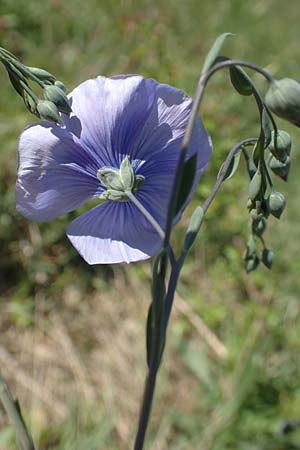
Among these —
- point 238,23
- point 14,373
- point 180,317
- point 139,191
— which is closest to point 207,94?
point 238,23

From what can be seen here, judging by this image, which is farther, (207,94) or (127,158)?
(207,94)

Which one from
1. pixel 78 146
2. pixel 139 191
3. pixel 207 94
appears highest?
pixel 78 146

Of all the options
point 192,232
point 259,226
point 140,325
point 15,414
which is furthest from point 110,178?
point 140,325

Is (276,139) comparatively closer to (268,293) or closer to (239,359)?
(239,359)

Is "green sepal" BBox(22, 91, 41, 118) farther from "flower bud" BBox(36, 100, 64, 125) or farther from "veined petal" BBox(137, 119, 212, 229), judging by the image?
"veined petal" BBox(137, 119, 212, 229)

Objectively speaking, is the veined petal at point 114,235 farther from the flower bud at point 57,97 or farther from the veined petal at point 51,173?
the flower bud at point 57,97

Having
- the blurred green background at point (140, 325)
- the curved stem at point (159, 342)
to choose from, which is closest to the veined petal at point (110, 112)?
the curved stem at point (159, 342)

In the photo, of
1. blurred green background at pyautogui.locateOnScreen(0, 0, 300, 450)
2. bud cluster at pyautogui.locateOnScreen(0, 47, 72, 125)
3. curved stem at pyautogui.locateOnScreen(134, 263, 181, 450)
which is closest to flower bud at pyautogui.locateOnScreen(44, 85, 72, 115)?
bud cluster at pyautogui.locateOnScreen(0, 47, 72, 125)
